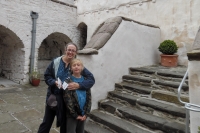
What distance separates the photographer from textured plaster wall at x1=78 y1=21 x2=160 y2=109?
2.97 meters

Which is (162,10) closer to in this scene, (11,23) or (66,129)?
(66,129)

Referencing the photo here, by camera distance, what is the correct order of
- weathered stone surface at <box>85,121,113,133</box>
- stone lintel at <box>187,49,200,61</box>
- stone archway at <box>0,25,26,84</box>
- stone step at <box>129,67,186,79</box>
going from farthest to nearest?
stone archway at <box>0,25,26,84</box> < stone step at <box>129,67,186,79</box> < weathered stone surface at <box>85,121,113,133</box> < stone lintel at <box>187,49,200,61</box>

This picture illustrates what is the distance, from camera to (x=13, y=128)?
8.74 ft

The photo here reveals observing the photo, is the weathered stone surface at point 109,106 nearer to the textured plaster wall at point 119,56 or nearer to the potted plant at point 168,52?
the textured plaster wall at point 119,56

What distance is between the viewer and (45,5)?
6.54m

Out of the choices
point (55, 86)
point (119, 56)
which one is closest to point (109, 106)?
point (119, 56)

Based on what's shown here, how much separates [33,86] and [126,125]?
467 centimetres

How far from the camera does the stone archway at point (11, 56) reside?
6.05 m

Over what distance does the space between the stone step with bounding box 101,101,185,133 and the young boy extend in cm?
93

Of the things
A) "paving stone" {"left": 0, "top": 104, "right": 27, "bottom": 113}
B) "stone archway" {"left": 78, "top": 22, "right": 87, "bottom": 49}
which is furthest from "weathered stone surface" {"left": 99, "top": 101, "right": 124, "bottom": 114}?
"stone archway" {"left": 78, "top": 22, "right": 87, "bottom": 49}

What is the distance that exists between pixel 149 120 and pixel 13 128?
6.97 feet

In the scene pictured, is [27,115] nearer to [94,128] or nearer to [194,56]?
[94,128]

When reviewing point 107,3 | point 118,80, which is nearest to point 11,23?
point 107,3

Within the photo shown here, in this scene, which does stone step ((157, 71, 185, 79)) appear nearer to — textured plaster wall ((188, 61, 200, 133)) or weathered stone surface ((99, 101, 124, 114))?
weathered stone surface ((99, 101, 124, 114))
